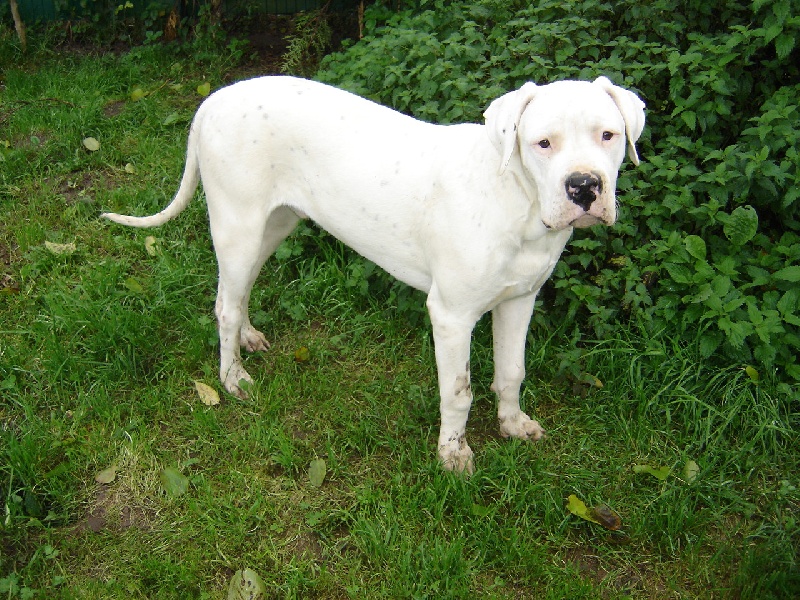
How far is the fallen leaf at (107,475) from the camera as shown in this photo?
3201mm

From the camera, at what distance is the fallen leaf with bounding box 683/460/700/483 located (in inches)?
125

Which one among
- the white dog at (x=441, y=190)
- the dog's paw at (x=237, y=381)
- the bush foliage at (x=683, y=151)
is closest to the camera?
the white dog at (x=441, y=190)

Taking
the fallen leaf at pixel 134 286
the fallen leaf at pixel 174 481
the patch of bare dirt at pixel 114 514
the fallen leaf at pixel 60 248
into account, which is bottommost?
the patch of bare dirt at pixel 114 514

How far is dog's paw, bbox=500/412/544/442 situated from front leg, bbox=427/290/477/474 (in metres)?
0.24

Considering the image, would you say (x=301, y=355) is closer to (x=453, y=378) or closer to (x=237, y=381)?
(x=237, y=381)

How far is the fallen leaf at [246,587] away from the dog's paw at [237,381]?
982mm

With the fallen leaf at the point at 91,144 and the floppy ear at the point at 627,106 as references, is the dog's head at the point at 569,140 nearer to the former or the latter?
the floppy ear at the point at 627,106

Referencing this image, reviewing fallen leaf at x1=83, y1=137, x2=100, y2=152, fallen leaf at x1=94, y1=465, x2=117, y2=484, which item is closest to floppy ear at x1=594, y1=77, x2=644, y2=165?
fallen leaf at x1=94, y1=465, x2=117, y2=484

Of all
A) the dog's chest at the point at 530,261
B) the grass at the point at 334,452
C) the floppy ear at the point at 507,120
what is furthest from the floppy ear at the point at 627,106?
the grass at the point at 334,452

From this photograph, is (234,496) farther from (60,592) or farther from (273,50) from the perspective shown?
(273,50)

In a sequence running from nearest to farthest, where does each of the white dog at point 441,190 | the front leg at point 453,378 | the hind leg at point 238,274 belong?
the white dog at point 441,190, the front leg at point 453,378, the hind leg at point 238,274

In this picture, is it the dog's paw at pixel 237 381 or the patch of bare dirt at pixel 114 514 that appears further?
the dog's paw at pixel 237 381

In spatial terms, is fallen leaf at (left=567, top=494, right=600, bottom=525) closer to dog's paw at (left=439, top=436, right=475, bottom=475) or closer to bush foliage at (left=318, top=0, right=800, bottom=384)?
dog's paw at (left=439, top=436, right=475, bottom=475)

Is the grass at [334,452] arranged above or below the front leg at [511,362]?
below
